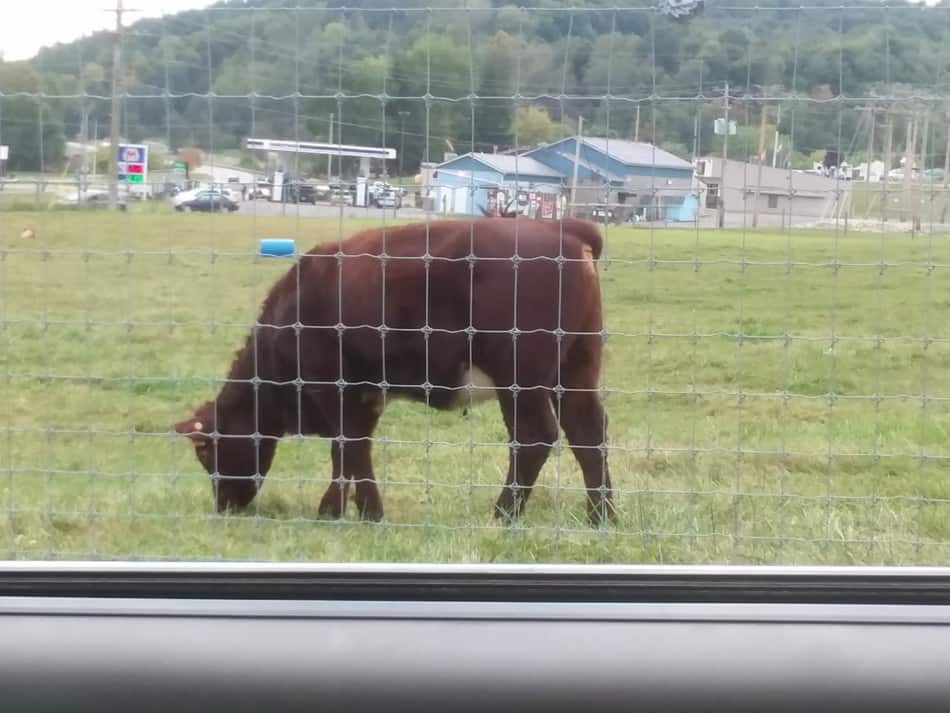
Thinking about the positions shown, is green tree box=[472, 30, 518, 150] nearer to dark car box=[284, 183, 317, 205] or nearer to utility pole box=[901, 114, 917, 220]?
dark car box=[284, 183, 317, 205]

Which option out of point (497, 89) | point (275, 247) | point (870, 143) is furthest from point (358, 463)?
point (870, 143)

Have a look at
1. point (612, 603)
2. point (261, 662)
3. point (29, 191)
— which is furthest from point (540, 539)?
point (29, 191)

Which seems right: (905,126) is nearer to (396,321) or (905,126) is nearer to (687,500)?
(687,500)

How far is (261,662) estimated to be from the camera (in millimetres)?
2719

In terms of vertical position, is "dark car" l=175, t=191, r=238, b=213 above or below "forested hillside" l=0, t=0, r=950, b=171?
below

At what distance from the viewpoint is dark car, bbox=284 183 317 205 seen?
3.43 metres

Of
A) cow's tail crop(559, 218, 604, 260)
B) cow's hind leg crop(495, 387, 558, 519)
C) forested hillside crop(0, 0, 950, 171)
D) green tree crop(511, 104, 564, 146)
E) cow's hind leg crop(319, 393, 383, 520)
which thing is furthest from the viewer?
cow's hind leg crop(495, 387, 558, 519)

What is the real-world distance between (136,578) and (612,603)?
1176 mm

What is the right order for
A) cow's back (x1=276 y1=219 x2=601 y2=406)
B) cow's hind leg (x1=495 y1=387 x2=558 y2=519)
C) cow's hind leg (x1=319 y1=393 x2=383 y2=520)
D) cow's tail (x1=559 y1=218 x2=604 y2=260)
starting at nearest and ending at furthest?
cow's tail (x1=559 y1=218 x2=604 y2=260) < cow's back (x1=276 y1=219 x2=601 y2=406) < cow's hind leg (x1=319 y1=393 x2=383 y2=520) < cow's hind leg (x1=495 y1=387 x2=558 y2=519)

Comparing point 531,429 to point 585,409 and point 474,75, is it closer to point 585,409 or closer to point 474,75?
point 585,409

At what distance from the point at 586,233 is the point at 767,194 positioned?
117 centimetres

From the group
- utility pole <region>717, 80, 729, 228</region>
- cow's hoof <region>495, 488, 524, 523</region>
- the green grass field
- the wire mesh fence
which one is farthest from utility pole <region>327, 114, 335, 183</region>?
cow's hoof <region>495, 488, 524, 523</region>

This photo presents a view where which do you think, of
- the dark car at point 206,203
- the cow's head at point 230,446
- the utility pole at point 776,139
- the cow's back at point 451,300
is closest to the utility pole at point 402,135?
the dark car at point 206,203

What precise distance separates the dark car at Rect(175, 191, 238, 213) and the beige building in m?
1.40
